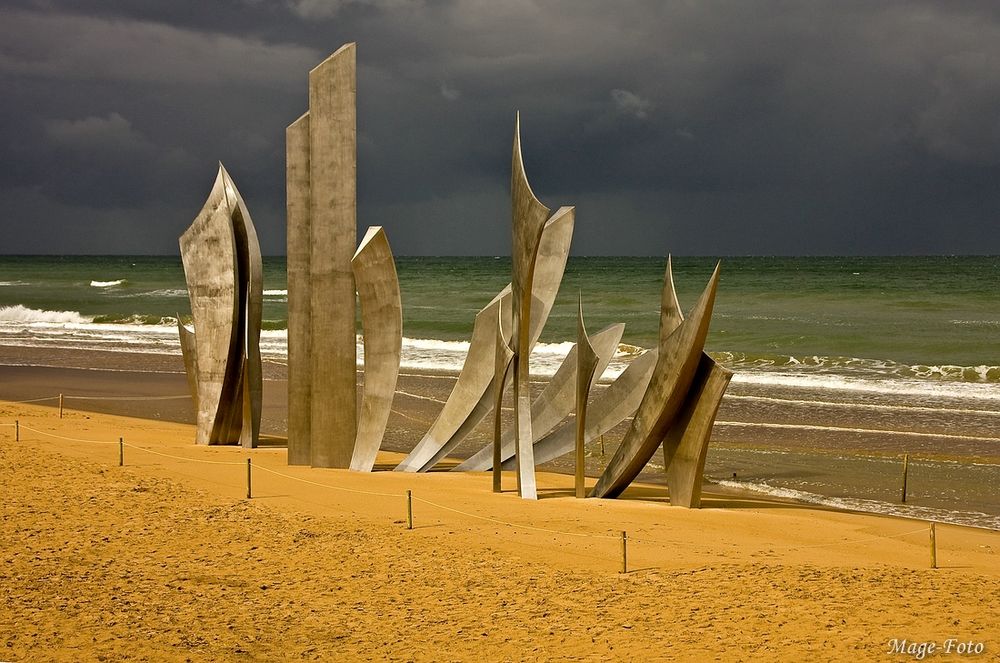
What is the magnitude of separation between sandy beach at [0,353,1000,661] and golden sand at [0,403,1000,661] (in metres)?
0.02

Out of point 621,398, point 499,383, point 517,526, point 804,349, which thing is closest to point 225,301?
point 499,383

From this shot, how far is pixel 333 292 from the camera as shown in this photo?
10438mm

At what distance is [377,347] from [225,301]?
2.24 meters

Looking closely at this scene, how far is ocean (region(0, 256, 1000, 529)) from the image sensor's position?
38.3 feet

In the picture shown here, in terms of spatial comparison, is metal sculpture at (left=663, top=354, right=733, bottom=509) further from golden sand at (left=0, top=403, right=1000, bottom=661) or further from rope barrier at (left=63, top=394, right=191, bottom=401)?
rope barrier at (left=63, top=394, right=191, bottom=401)

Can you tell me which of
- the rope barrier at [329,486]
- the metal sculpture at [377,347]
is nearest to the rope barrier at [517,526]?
the rope barrier at [329,486]

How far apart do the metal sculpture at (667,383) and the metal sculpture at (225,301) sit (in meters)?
4.56

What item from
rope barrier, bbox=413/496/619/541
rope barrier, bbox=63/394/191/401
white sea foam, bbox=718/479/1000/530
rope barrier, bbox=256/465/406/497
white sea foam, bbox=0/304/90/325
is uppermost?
white sea foam, bbox=0/304/90/325

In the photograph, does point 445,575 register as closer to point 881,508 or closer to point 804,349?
point 881,508

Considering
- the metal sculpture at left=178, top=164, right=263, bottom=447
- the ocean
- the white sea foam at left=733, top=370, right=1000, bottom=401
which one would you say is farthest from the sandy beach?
the white sea foam at left=733, top=370, right=1000, bottom=401

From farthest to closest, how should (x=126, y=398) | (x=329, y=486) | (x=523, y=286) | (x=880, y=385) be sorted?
(x=880, y=385), (x=126, y=398), (x=329, y=486), (x=523, y=286)

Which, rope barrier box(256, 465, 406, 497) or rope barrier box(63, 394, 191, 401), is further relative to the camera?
rope barrier box(63, 394, 191, 401)

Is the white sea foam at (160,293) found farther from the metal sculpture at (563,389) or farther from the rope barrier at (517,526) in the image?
the rope barrier at (517,526)

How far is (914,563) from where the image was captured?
7.30m
